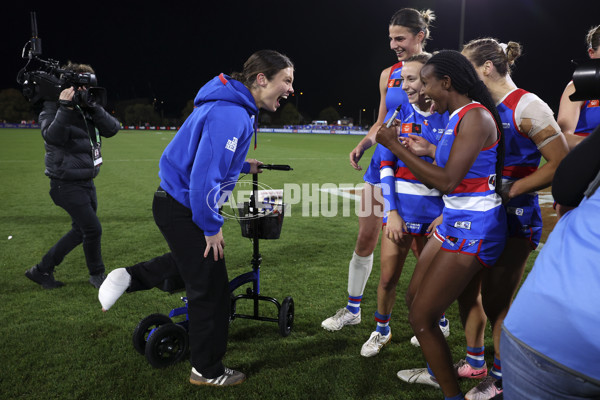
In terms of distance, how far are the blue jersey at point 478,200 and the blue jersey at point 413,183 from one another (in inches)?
29.8

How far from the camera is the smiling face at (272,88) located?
2.86 metres

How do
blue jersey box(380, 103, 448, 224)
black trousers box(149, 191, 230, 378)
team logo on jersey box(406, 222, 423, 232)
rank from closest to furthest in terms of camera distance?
black trousers box(149, 191, 230, 378) → blue jersey box(380, 103, 448, 224) → team logo on jersey box(406, 222, 423, 232)

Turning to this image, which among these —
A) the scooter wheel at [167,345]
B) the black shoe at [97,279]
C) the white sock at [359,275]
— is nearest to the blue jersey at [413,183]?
the white sock at [359,275]

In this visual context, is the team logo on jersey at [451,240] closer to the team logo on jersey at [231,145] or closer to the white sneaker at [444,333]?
the team logo on jersey at [231,145]

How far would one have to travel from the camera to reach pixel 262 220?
345 centimetres

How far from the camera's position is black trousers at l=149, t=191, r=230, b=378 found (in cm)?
279

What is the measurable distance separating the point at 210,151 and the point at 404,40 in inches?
83.8

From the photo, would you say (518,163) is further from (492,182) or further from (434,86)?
(434,86)

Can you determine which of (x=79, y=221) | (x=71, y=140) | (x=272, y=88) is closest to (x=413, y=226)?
(x=272, y=88)

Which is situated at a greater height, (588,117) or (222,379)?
(588,117)

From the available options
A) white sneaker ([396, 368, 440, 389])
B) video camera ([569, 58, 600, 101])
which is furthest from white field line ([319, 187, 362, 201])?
video camera ([569, 58, 600, 101])

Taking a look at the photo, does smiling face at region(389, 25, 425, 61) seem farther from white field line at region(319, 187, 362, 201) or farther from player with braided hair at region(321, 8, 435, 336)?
white field line at region(319, 187, 362, 201)

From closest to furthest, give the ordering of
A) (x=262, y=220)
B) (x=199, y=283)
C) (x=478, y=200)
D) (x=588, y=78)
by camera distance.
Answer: (x=588, y=78) < (x=478, y=200) < (x=199, y=283) < (x=262, y=220)

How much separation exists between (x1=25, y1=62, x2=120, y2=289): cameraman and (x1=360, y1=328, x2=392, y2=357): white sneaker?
122 inches
